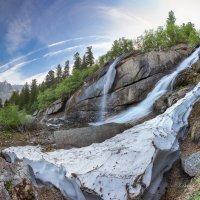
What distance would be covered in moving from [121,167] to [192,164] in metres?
3.41

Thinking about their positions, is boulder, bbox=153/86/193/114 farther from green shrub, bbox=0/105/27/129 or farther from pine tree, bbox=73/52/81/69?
pine tree, bbox=73/52/81/69

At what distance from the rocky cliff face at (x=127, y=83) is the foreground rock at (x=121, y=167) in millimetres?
18105

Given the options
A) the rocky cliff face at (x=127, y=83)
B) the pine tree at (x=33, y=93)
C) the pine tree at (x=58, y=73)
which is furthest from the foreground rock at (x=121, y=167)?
the pine tree at (x=58, y=73)

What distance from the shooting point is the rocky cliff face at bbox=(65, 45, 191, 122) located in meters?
34.3

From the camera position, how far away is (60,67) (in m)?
107

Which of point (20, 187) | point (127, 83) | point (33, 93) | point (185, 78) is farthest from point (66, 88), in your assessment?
point (33, 93)

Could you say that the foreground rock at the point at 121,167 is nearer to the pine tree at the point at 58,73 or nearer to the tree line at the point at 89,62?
the tree line at the point at 89,62

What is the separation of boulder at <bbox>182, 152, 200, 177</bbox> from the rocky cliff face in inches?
770

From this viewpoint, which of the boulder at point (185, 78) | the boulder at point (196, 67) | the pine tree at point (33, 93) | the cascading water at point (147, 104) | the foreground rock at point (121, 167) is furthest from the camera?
the pine tree at point (33, 93)

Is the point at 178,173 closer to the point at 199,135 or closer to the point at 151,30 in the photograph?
the point at 199,135

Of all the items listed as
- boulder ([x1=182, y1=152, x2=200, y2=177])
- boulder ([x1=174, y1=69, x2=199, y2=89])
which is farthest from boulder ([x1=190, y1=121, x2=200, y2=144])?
boulder ([x1=174, y1=69, x2=199, y2=89])

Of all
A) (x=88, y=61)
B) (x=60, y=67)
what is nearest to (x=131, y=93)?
(x=88, y=61)

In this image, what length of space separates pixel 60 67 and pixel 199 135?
94.7 m

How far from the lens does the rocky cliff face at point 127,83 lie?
34312 millimetres
